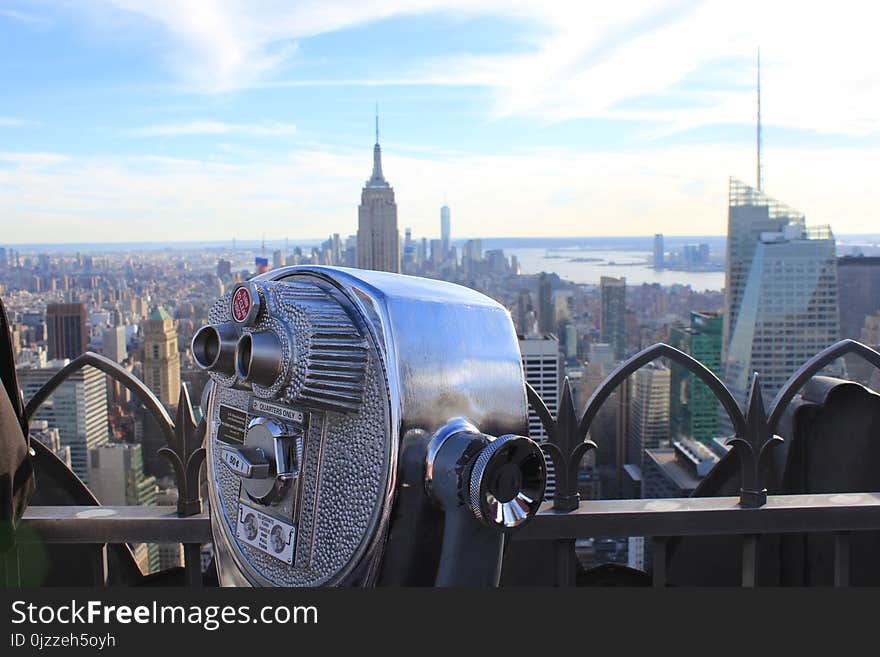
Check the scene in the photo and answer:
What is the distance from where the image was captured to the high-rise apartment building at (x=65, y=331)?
4.47 m

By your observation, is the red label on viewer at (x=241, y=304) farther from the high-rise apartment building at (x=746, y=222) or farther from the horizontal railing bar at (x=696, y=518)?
the high-rise apartment building at (x=746, y=222)

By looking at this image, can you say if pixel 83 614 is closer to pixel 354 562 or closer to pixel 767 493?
pixel 354 562

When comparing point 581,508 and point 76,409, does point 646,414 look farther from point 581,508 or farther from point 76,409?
point 76,409

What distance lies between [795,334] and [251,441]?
27456 mm

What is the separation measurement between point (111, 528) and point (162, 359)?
3.47ft

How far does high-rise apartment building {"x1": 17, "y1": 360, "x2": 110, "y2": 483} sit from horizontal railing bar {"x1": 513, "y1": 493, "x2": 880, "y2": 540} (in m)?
1.30

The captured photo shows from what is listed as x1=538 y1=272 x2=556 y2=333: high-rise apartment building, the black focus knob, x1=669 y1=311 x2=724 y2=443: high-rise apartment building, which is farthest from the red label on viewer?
x1=538 y1=272 x2=556 y2=333: high-rise apartment building

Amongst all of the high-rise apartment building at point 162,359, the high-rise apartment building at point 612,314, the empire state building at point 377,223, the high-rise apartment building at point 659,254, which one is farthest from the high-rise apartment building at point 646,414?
the high-rise apartment building at point 659,254

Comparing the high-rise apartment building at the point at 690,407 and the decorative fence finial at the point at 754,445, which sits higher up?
the decorative fence finial at the point at 754,445

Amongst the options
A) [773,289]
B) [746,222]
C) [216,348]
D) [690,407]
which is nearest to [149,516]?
[216,348]

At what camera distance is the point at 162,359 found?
306 cm

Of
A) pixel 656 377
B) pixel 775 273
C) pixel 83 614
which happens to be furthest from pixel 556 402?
pixel 775 273

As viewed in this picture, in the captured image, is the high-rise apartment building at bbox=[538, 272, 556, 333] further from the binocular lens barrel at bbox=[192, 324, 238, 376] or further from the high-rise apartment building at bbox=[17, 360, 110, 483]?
the binocular lens barrel at bbox=[192, 324, 238, 376]

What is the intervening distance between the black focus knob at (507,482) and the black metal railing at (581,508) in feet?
2.49
